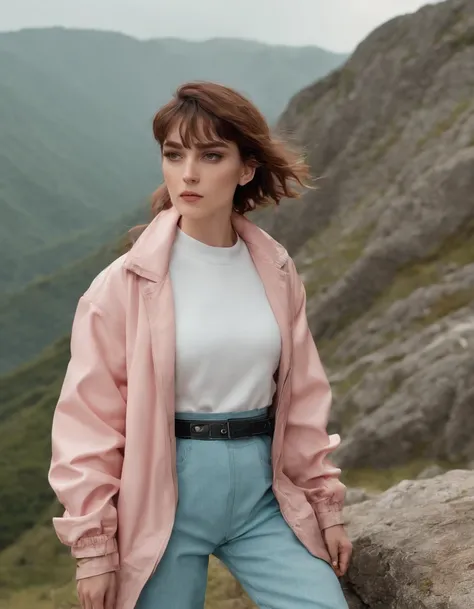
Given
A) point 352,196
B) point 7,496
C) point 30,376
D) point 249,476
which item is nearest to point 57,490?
point 249,476

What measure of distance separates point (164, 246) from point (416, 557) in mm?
2955

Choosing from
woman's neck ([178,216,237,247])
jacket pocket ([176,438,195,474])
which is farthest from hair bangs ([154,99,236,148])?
jacket pocket ([176,438,195,474])

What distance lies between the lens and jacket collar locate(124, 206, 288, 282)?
4.40m

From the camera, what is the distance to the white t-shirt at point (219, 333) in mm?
4410

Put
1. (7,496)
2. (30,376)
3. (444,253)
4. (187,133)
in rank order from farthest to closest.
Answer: (30,376), (7,496), (444,253), (187,133)

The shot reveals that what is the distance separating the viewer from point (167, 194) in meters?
5.07

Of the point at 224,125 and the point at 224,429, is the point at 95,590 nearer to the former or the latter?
the point at 224,429

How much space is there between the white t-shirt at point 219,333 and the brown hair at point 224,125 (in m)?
0.59

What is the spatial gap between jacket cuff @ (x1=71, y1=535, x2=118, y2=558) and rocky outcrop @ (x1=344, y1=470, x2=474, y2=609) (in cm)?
235

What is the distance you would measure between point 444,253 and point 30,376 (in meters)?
87.3

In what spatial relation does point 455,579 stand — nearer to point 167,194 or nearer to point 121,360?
point 121,360

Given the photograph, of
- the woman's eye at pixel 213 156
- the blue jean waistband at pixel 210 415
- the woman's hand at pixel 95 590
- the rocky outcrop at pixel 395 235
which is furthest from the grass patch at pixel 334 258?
the woman's hand at pixel 95 590

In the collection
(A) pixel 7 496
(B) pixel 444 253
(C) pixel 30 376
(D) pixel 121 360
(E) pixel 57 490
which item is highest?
(D) pixel 121 360

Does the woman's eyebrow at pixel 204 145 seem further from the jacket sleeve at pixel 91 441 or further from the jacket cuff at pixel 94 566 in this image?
the jacket cuff at pixel 94 566
